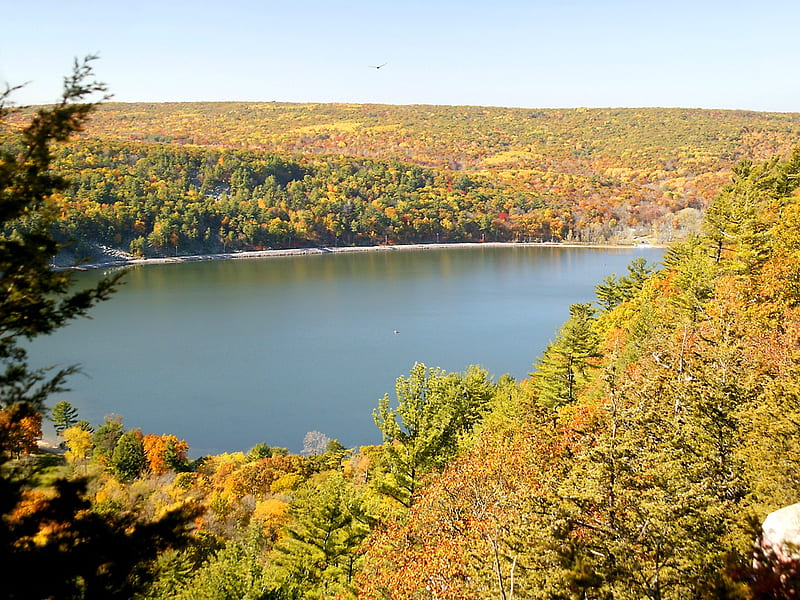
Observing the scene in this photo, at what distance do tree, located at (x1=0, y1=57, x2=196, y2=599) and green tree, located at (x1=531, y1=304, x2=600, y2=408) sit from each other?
41.9ft

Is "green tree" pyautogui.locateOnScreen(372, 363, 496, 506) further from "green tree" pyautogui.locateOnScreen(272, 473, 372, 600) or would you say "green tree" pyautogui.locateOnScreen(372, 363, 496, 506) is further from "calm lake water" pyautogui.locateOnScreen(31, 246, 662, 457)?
"calm lake water" pyautogui.locateOnScreen(31, 246, 662, 457)

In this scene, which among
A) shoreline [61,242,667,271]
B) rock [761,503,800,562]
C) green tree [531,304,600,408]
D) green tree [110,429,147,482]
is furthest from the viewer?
shoreline [61,242,667,271]

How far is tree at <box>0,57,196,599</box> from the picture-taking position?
2799mm

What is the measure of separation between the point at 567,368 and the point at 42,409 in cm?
1373

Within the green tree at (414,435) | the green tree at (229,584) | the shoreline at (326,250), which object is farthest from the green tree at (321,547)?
the shoreline at (326,250)

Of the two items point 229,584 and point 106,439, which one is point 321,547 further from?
point 106,439

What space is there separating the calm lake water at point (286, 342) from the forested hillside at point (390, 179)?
21.6 m

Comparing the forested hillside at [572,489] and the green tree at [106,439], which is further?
the green tree at [106,439]

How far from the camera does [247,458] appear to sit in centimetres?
2192

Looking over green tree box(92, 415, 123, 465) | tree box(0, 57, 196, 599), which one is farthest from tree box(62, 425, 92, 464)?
tree box(0, 57, 196, 599)

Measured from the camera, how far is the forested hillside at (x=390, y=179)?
9150 centimetres

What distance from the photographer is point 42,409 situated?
3.07 metres

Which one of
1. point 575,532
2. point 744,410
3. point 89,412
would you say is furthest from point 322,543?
point 89,412

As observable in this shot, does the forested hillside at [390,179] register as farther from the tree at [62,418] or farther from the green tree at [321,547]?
the green tree at [321,547]
